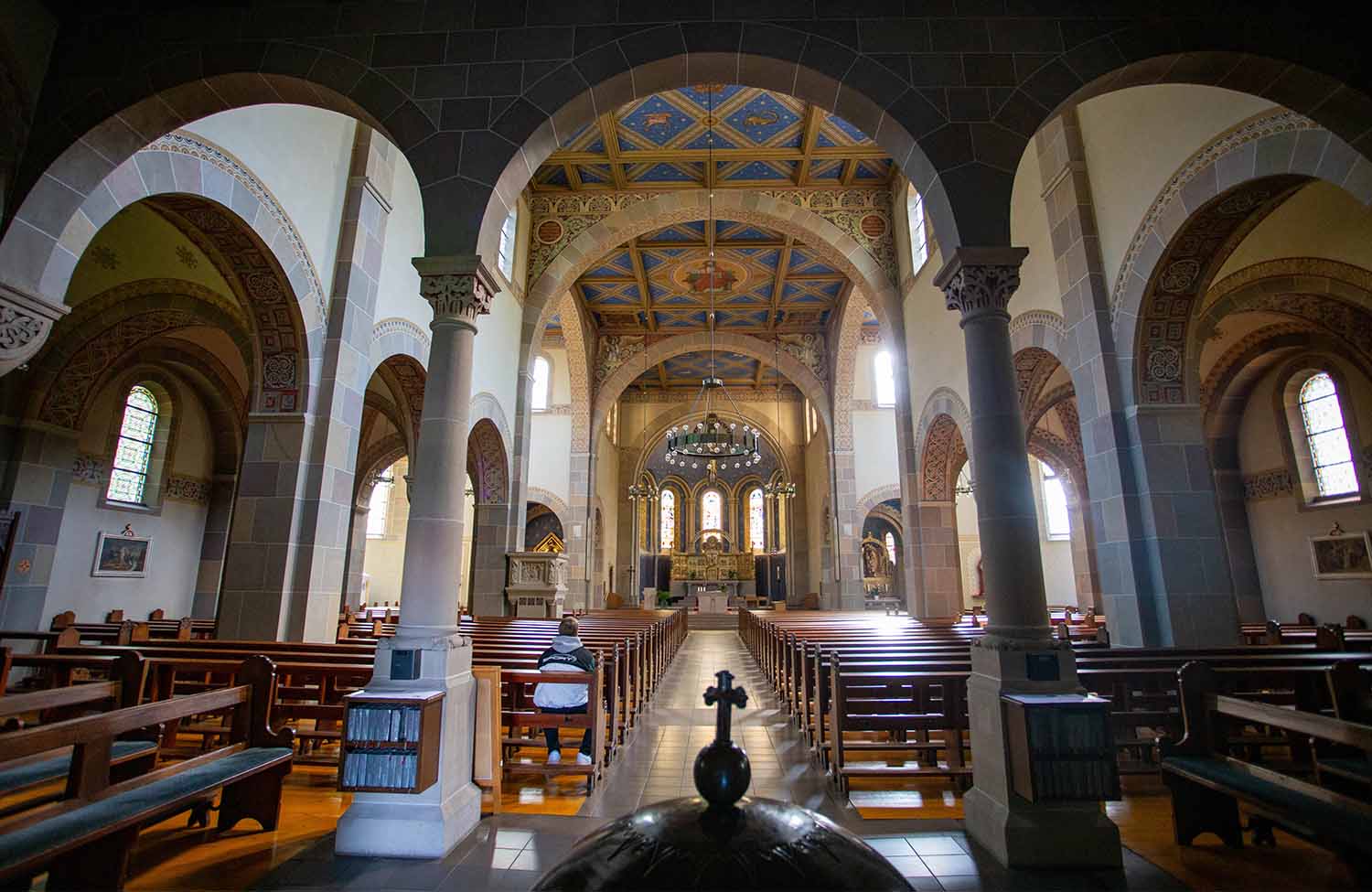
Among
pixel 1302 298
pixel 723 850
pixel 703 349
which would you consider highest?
pixel 703 349

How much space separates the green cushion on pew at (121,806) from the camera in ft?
7.14

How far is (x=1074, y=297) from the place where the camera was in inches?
285

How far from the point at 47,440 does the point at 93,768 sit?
891 centimetres

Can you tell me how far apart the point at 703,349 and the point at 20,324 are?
49.0 feet

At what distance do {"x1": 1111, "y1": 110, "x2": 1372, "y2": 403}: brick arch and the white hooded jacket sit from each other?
19.7 ft

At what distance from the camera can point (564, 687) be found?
457 centimetres

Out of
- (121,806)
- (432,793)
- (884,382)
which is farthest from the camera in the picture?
(884,382)

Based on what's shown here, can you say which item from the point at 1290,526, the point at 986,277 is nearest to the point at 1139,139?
the point at 986,277

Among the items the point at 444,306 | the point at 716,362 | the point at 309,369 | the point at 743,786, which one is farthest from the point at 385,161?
the point at 716,362

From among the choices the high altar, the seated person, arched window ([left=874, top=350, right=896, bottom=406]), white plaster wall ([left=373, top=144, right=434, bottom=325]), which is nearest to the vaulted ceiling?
arched window ([left=874, top=350, right=896, bottom=406])

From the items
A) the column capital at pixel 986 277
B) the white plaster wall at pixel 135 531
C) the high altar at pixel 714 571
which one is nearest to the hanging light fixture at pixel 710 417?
the high altar at pixel 714 571

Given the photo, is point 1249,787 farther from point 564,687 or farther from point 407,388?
point 407,388

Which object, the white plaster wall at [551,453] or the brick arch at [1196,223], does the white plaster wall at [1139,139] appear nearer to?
the brick arch at [1196,223]

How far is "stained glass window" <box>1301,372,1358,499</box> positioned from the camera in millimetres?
10391
